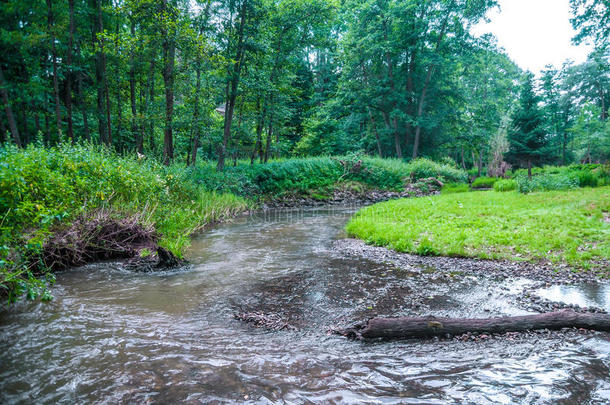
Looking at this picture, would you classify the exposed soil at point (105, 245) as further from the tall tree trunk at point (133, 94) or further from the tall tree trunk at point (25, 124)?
the tall tree trunk at point (25, 124)

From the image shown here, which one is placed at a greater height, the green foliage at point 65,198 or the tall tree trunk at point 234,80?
the tall tree trunk at point 234,80

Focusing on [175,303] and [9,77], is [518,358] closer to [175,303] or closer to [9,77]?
[175,303]

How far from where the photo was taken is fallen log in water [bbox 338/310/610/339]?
337 cm

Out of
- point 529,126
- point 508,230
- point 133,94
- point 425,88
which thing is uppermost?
point 425,88

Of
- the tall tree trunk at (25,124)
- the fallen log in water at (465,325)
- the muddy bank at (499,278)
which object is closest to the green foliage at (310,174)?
the tall tree trunk at (25,124)

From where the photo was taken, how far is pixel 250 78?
15352mm

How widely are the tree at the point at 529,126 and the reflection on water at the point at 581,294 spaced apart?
17.1 m

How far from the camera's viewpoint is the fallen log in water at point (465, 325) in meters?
3.37

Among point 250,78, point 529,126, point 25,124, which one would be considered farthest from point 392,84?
point 25,124

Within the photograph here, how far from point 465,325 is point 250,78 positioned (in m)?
14.7

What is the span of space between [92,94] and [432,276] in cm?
1841

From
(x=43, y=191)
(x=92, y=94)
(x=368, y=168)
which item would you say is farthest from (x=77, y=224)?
(x=368, y=168)

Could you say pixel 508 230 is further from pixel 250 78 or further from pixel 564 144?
pixel 564 144

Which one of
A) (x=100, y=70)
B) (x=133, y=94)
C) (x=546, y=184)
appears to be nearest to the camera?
(x=546, y=184)
